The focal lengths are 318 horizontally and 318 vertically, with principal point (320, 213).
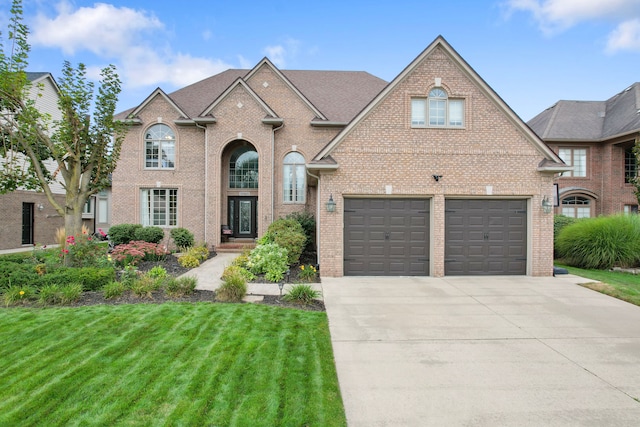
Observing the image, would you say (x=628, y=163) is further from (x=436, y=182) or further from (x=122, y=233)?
(x=122, y=233)

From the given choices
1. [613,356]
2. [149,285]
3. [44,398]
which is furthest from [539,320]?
[149,285]

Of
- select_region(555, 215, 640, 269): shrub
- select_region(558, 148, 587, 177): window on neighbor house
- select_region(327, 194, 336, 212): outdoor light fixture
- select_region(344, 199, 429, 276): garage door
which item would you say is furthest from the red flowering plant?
select_region(558, 148, 587, 177): window on neighbor house

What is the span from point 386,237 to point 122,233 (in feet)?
39.1

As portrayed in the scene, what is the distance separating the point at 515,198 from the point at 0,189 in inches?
637

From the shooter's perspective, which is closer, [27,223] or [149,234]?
[149,234]

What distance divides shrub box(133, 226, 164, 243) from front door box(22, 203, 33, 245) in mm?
9473

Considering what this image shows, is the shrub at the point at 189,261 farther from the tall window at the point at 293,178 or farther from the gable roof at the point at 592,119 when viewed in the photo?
the gable roof at the point at 592,119

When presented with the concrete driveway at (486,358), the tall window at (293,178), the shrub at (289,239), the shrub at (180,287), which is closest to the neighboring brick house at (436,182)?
the shrub at (289,239)

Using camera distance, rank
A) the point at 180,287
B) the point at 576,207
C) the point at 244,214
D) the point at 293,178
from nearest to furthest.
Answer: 1. the point at 180,287
2. the point at 293,178
3. the point at 244,214
4. the point at 576,207

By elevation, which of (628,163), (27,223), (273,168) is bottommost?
(27,223)

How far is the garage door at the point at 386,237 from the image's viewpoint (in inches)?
396

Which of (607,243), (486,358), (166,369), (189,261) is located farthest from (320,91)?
(166,369)

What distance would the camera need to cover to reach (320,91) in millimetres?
18453

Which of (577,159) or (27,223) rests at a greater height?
(577,159)
